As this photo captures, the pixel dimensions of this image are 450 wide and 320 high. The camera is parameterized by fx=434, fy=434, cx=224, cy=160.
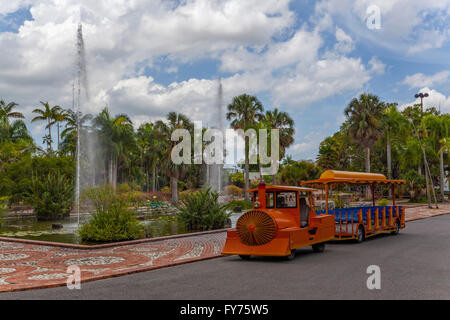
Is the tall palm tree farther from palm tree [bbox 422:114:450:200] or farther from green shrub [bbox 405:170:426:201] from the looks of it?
green shrub [bbox 405:170:426:201]

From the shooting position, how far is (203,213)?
773 inches

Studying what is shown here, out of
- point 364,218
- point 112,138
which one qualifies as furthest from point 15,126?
point 364,218

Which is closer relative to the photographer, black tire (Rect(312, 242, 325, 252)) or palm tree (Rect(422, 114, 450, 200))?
black tire (Rect(312, 242, 325, 252))

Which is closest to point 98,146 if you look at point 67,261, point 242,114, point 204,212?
point 242,114


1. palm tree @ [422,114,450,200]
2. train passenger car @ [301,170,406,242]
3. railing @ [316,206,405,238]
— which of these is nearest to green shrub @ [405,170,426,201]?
palm tree @ [422,114,450,200]

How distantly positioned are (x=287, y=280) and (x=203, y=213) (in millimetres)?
11229

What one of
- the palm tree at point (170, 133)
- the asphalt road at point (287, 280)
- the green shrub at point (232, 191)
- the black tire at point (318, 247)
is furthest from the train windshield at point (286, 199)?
the green shrub at point (232, 191)

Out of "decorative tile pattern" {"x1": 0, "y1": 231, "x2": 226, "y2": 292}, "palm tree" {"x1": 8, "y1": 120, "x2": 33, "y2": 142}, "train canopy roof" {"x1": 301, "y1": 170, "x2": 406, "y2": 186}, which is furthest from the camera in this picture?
"palm tree" {"x1": 8, "y1": 120, "x2": 33, "y2": 142}

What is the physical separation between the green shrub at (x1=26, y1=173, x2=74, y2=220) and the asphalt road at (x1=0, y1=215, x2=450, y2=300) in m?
17.9

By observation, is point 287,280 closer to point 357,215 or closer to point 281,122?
point 357,215

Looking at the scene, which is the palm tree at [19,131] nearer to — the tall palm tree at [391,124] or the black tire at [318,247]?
the tall palm tree at [391,124]

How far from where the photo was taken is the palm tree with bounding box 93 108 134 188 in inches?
1902
